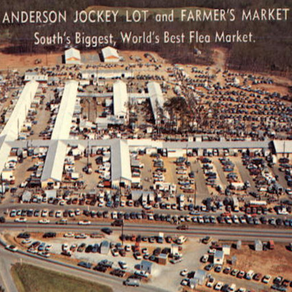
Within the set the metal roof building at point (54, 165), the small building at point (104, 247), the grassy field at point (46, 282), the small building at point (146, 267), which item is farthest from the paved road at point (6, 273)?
the metal roof building at point (54, 165)

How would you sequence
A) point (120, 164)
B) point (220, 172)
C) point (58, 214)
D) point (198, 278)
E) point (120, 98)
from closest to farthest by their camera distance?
point (198, 278), point (58, 214), point (120, 164), point (220, 172), point (120, 98)

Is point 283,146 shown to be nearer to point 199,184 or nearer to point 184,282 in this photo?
point 199,184

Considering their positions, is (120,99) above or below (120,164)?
above

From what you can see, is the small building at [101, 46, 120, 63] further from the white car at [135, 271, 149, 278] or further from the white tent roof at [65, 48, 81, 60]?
the white car at [135, 271, 149, 278]

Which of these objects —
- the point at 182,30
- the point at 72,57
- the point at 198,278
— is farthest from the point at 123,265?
the point at 182,30

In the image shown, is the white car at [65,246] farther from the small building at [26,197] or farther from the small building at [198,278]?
the small building at [198,278]

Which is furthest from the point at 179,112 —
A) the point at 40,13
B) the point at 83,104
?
the point at 40,13

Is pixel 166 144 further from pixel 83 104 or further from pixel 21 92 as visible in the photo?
pixel 21 92

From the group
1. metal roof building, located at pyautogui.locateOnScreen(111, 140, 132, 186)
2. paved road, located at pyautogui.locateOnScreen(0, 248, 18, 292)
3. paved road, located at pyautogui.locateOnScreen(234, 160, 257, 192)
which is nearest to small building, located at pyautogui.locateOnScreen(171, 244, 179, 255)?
metal roof building, located at pyautogui.locateOnScreen(111, 140, 132, 186)
